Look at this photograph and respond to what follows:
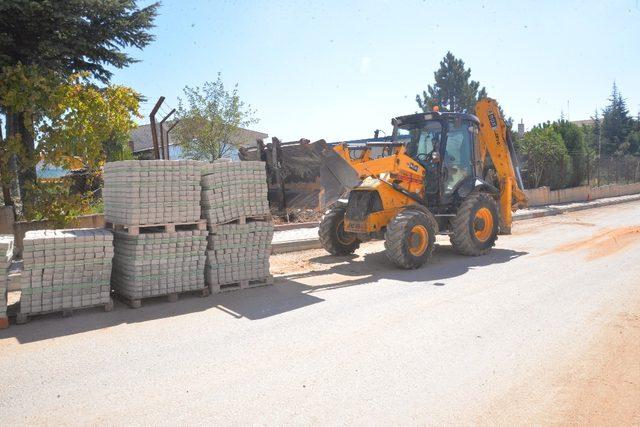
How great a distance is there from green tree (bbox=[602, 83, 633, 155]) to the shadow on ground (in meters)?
43.2

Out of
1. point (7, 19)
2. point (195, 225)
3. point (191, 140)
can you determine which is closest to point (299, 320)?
point (195, 225)

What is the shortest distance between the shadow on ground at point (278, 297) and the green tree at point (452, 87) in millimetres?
29340

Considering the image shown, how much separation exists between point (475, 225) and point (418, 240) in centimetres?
203

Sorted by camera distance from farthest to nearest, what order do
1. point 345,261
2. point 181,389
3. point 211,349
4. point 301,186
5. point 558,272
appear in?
point 301,186
point 345,261
point 558,272
point 211,349
point 181,389

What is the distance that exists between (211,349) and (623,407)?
12.3 ft

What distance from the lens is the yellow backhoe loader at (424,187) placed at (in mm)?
9203

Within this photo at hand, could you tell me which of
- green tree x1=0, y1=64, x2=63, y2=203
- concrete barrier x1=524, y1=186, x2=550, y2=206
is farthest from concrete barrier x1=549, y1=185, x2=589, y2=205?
green tree x1=0, y1=64, x2=63, y2=203

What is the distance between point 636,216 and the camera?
1805cm

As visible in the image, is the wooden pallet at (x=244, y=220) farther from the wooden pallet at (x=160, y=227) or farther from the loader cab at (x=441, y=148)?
the loader cab at (x=441, y=148)

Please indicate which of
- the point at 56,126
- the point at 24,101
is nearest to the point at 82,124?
the point at 56,126

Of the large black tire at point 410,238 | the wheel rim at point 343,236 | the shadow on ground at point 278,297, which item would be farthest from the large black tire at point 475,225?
the wheel rim at point 343,236

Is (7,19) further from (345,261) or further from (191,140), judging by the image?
(191,140)

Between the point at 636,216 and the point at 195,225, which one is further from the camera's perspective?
the point at 636,216

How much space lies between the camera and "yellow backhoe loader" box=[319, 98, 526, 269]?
9203 mm
